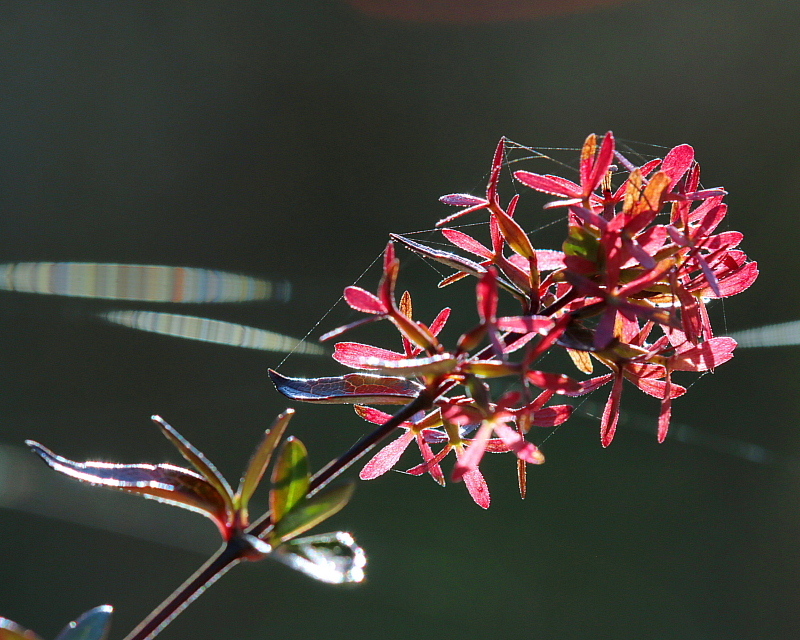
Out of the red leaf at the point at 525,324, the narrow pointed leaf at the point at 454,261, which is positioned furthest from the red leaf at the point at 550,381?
the narrow pointed leaf at the point at 454,261

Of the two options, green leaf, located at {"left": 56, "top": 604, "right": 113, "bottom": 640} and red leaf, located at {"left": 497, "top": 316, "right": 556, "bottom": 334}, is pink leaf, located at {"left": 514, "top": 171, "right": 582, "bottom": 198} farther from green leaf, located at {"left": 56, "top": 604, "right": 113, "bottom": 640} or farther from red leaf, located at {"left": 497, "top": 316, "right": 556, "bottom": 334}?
green leaf, located at {"left": 56, "top": 604, "right": 113, "bottom": 640}

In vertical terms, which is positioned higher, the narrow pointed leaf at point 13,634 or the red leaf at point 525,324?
the red leaf at point 525,324

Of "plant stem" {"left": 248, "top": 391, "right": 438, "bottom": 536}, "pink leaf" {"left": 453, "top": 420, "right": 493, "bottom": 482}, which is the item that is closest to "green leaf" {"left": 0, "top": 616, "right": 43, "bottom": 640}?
"plant stem" {"left": 248, "top": 391, "right": 438, "bottom": 536}

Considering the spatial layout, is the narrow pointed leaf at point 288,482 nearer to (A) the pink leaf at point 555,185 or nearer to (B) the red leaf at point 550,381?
(B) the red leaf at point 550,381

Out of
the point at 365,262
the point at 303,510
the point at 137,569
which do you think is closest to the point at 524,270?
the point at 303,510

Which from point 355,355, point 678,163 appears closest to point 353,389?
point 355,355

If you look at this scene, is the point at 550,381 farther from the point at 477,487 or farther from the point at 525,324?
the point at 477,487
